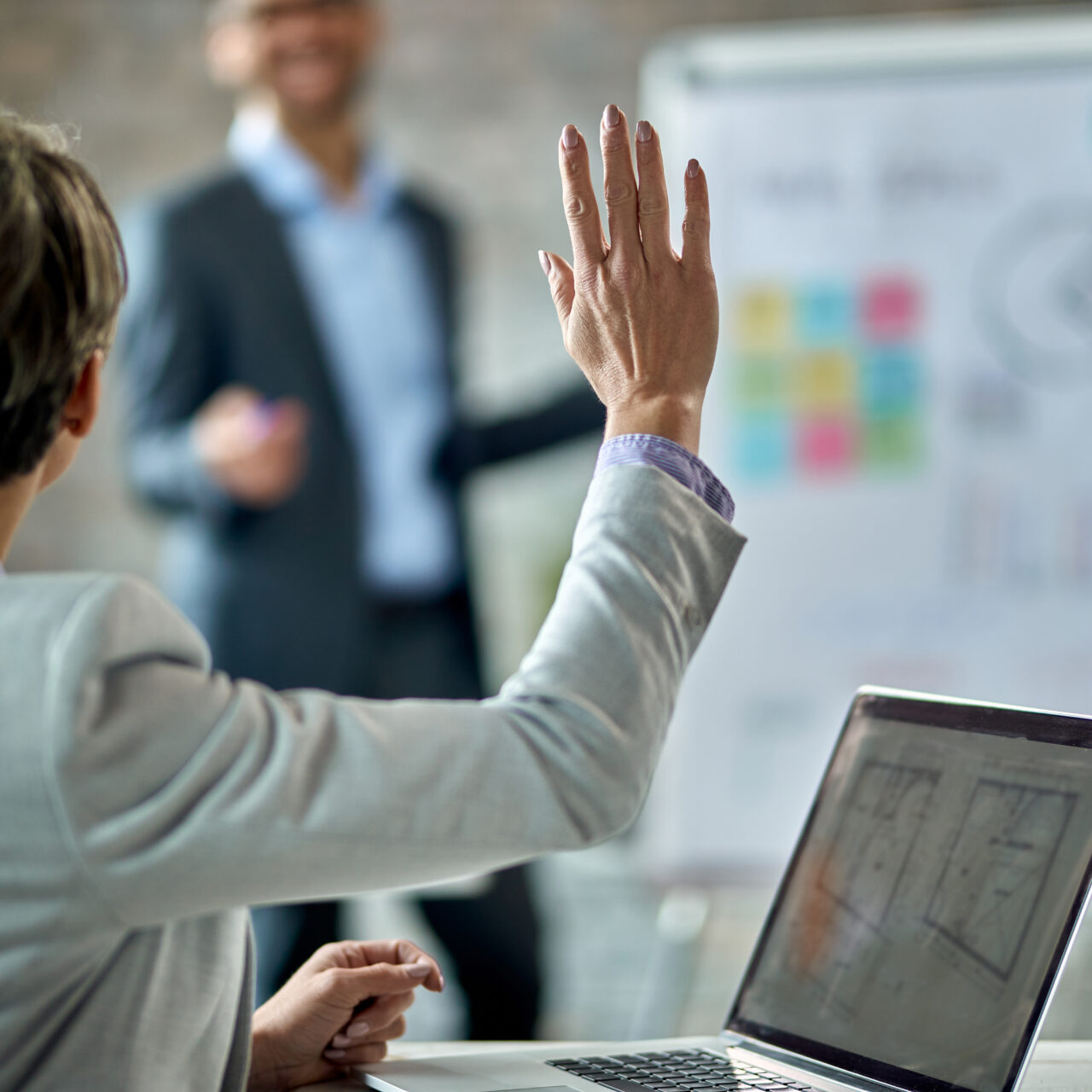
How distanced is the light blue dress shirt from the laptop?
179 centimetres

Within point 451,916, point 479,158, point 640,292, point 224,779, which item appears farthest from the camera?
point 479,158

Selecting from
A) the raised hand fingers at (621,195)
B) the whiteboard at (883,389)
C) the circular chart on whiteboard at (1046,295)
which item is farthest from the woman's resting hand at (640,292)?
the circular chart on whiteboard at (1046,295)

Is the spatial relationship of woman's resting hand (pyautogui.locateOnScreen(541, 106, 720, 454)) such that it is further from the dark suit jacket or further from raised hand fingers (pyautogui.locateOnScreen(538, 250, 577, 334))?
the dark suit jacket

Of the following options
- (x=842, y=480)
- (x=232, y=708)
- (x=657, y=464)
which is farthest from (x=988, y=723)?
(x=842, y=480)

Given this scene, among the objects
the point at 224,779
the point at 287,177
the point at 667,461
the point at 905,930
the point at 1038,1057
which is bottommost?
the point at 1038,1057

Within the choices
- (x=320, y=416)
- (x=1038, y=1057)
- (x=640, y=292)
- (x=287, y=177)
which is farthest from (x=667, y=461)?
(x=287, y=177)

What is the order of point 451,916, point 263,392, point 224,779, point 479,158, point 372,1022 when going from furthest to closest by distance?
1. point 479,158
2. point 263,392
3. point 451,916
4. point 372,1022
5. point 224,779

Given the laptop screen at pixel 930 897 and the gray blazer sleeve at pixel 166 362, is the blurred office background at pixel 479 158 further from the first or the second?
the laptop screen at pixel 930 897

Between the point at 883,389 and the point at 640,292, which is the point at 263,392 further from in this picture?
the point at 640,292

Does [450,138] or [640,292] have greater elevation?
[450,138]

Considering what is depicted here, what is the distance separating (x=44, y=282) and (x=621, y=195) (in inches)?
10.7

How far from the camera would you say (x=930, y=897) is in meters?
0.74

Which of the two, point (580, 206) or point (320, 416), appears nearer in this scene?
point (580, 206)

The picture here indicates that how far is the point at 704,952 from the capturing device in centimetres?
308
